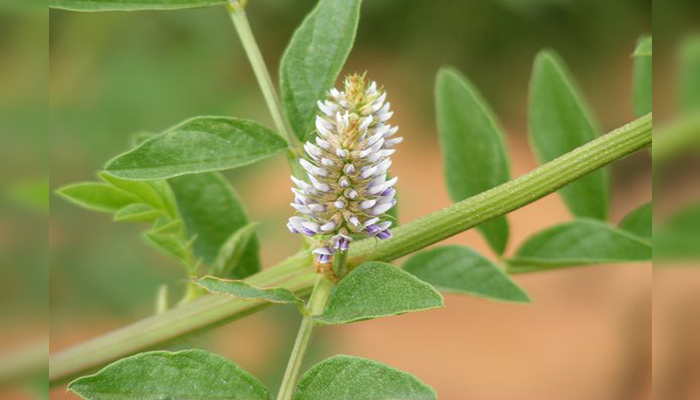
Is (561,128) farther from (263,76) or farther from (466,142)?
(263,76)

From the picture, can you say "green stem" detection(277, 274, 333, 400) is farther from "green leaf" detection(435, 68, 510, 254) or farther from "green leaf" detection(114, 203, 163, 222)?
"green leaf" detection(435, 68, 510, 254)

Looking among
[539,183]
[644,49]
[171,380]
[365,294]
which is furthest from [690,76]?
[171,380]

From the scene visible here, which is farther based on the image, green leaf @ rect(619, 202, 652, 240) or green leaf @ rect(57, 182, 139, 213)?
green leaf @ rect(619, 202, 652, 240)

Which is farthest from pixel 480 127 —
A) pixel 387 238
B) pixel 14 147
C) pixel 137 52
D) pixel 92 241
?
pixel 137 52

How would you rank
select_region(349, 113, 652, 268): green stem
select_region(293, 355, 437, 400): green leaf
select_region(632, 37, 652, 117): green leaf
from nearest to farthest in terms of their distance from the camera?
select_region(293, 355, 437, 400): green leaf → select_region(349, 113, 652, 268): green stem → select_region(632, 37, 652, 117): green leaf

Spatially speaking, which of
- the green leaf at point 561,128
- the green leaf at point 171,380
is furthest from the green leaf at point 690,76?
the green leaf at point 171,380

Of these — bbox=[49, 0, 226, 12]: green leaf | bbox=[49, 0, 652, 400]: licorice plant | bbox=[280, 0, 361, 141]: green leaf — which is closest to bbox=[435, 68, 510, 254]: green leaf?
bbox=[49, 0, 652, 400]: licorice plant

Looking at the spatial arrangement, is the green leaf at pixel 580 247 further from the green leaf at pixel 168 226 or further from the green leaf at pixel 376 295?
the green leaf at pixel 168 226

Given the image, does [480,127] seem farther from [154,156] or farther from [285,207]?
[285,207]
